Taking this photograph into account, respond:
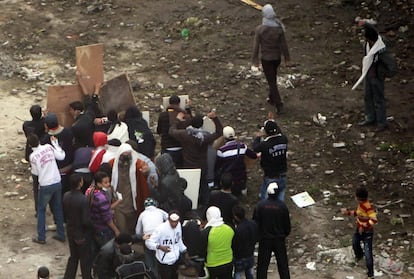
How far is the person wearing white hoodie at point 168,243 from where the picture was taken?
10.4 m

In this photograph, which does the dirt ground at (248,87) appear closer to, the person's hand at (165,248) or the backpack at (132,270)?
the person's hand at (165,248)

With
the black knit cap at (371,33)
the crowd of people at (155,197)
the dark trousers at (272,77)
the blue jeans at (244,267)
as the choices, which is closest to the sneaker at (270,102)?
the dark trousers at (272,77)

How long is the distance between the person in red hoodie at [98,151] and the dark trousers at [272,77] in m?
4.25

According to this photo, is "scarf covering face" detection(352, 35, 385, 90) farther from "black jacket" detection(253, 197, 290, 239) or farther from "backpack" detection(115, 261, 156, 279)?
"backpack" detection(115, 261, 156, 279)

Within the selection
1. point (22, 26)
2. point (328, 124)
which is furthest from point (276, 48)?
point (22, 26)

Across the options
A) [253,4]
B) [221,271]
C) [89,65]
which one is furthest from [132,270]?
[253,4]

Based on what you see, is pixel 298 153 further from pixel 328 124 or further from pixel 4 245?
pixel 4 245

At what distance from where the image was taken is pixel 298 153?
14.4 metres

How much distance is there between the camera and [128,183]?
11531mm

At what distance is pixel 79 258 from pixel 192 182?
6.32 feet

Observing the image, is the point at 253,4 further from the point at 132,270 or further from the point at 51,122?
the point at 132,270

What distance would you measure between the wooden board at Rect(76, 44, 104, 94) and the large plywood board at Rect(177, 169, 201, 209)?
8.80ft

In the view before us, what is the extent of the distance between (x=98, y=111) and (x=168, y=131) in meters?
1.19

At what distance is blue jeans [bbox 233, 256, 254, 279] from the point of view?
35.5 feet
